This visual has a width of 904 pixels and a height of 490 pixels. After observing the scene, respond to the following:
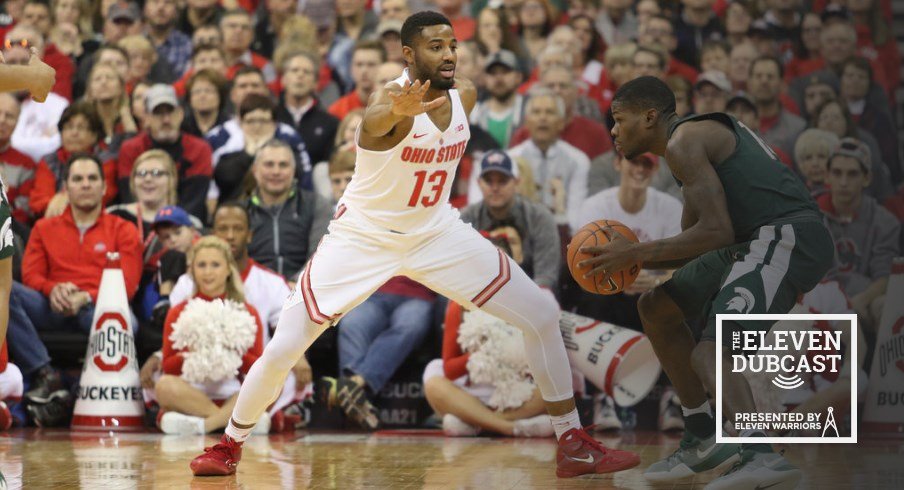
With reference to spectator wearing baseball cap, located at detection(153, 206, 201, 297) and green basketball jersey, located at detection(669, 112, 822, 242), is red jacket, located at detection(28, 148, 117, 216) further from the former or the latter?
green basketball jersey, located at detection(669, 112, 822, 242)

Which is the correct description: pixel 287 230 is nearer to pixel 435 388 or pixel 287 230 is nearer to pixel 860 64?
pixel 435 388

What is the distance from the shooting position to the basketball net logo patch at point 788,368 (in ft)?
18.7

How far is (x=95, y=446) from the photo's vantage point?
313 inches

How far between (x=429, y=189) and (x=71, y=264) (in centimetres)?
432

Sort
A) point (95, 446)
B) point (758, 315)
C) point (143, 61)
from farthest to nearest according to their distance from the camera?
point (143, 61) → point (95, 446) → point (758, 315)

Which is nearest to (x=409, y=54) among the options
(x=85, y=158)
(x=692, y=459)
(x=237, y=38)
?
(x=692, y=459)

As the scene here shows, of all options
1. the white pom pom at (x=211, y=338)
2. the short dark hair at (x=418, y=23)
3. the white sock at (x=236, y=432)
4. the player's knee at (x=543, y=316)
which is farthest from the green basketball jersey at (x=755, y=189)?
the white pom pom at (x=211, y=338)

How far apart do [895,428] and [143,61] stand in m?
7.85

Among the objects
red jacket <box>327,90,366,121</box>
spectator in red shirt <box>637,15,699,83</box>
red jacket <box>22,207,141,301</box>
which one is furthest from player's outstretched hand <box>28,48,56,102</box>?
spectator in red shirt <box>637,15,699,83</box>

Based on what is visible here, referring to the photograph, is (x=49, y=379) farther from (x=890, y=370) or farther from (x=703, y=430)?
(x=890, y=370)

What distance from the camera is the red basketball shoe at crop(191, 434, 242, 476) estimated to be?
6.52 meters

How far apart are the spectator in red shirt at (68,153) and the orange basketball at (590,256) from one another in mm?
5735

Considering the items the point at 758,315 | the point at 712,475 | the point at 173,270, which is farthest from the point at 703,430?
the point at 173,270

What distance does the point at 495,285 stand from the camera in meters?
6.43
